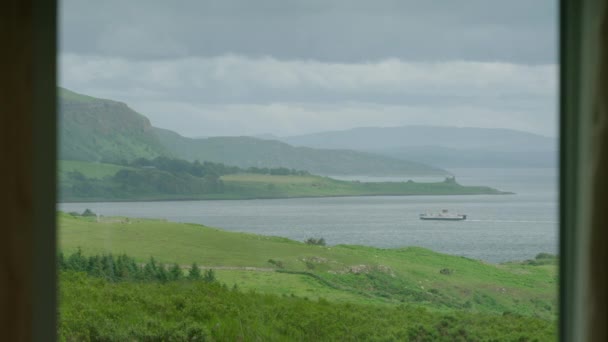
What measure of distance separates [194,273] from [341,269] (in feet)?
2.15

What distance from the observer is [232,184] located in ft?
9.66

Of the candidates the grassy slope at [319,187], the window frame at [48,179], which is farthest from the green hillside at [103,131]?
the window frame at [48,179]

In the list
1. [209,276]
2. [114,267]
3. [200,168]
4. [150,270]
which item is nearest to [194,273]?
[209,276]

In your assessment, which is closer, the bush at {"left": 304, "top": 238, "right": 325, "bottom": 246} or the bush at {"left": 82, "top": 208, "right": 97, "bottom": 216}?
the bush at {"left": 82, "top": 208, "right": 97, "bottom": 216}

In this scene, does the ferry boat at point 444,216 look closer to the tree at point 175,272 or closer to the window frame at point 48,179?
the tree at point 175,272

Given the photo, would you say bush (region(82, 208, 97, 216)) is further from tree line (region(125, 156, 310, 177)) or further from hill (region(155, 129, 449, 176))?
hill (region(155, 129, 449, 176))

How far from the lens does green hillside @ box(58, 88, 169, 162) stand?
110 inches

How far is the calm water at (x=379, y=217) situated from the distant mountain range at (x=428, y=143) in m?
0.06

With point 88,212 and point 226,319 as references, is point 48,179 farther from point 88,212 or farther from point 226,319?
point 226,319

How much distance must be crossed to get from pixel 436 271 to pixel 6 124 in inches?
87.3

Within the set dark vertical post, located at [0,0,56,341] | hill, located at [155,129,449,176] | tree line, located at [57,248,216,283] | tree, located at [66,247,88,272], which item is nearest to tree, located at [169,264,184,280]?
tree line, located at [57,248,216,283]

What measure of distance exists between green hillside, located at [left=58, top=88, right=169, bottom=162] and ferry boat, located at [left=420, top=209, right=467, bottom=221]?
1.16m

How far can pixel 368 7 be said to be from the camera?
2848mm

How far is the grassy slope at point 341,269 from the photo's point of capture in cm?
288
